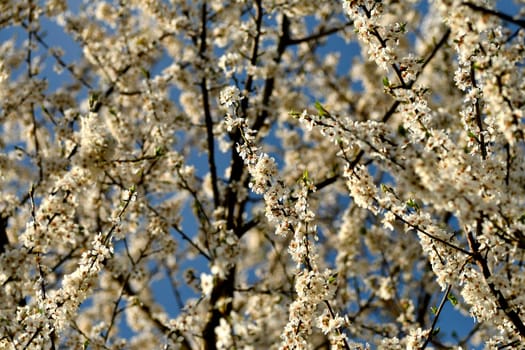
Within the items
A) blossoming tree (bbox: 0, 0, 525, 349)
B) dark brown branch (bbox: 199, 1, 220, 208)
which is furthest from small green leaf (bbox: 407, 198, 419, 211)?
dark brown branch (bbox: 199, 1, 220, 208)

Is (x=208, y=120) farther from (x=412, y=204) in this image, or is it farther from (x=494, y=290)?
(x=494, y=290)

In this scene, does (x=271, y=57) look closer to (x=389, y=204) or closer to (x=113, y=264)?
(x=113, y=264)

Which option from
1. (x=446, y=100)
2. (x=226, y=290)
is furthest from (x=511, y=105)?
(x=446, y=100)

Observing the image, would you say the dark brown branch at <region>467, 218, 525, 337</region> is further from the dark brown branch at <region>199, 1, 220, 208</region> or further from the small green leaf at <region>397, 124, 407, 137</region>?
the dark brown branch at <region>199, 1, 220, 208</region>

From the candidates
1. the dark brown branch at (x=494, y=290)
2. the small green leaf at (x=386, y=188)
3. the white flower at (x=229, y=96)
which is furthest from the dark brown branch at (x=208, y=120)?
the dark brown branch at (x=494, y=290)

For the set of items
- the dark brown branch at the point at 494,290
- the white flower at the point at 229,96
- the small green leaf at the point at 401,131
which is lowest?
the dark brown branch at the point at 494,290

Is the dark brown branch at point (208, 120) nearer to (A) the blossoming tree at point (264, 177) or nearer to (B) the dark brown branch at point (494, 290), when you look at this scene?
(A) the blossoming tree at point (264, 177)

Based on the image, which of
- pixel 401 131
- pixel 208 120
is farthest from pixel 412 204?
pixel 208 120

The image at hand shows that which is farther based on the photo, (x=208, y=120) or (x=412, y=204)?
(x=208, y=120)

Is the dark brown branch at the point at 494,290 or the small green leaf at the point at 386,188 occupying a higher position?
the small green leaf at the point at 386,188

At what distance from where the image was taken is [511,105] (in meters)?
3.55

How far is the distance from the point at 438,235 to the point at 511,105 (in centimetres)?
125

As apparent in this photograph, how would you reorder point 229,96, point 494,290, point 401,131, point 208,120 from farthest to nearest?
1. point 208,120
2. point 229,96
3. point 401,131
4. point 494,290

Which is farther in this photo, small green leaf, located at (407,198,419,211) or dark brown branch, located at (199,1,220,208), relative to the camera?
dark brown branch, located at (199,1,220,208)
